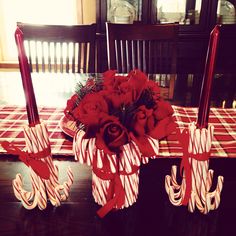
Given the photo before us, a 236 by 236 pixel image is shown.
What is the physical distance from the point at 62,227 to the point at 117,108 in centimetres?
21

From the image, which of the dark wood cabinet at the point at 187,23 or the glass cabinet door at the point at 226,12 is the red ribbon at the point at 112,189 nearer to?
the dark wood cabinet at the point at 187,23

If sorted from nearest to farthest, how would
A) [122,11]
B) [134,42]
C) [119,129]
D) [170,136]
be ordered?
[119,129]
[170,136]
[134,42]
[122,11]

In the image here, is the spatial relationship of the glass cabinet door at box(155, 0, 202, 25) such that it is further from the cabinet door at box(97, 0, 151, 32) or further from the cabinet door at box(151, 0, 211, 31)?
the cabinet door at box(97, 0, 151, 32)

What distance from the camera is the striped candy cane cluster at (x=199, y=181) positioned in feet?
1.57

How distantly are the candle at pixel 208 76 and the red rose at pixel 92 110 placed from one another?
15 cm

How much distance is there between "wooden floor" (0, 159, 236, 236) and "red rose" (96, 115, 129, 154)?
14cm

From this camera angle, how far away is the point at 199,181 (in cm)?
50

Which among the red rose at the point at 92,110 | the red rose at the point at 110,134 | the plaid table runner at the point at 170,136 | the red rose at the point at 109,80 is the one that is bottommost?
the plaid table runner at the point at 170,136

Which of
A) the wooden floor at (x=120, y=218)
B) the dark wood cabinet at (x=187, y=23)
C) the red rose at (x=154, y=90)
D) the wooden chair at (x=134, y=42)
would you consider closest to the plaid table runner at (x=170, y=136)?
the wooden floor at (x=120, y=218)

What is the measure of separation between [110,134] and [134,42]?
1.11 metres

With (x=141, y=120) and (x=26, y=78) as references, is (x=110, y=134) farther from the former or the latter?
(x=26, y=78)

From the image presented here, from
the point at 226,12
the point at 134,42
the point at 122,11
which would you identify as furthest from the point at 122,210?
the point at 226,12

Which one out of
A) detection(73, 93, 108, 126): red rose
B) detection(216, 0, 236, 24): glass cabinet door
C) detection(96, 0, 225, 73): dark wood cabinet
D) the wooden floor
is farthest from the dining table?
detection(216, 0, 236, 24): glass cabinet door

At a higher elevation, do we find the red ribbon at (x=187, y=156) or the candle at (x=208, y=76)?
the candle at (x=208, y=76)
